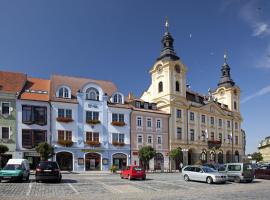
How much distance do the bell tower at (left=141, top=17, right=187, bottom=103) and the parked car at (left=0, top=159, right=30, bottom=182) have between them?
1359 inches

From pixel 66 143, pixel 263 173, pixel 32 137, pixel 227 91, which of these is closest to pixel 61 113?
pixel 66 143

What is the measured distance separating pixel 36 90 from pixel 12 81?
328 centimetres

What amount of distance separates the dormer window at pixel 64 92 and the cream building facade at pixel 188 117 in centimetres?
1804

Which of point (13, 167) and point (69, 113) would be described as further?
point (69, 113)

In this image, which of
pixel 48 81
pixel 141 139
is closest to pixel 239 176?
pixel 141 139

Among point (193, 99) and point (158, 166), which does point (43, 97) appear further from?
point (193, 99)

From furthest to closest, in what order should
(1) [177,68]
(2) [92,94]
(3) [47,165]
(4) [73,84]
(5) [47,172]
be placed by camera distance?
(1) [177,68]
(4) [73,84]
(2) [92,94]
(3) [47,165]
(5) [47,172]

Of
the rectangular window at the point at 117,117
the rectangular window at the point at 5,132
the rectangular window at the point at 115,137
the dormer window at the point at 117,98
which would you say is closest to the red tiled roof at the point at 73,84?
the dormer window at the point at 117,98

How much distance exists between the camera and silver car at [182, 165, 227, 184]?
2780cm

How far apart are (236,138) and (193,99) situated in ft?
49.0

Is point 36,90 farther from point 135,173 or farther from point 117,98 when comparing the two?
point 135,173

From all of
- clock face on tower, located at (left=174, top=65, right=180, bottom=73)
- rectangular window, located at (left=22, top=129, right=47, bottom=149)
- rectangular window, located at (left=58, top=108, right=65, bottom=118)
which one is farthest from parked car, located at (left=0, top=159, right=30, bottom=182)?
clock face on tower, located at (left=174, top=65, right=180, bottom=73)

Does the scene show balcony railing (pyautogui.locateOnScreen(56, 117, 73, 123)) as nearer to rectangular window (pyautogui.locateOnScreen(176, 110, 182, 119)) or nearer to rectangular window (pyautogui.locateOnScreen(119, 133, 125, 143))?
rectangular window (pyautogui.locateOnScreen(119, 133, 125, 143))

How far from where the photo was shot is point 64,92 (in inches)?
1864
